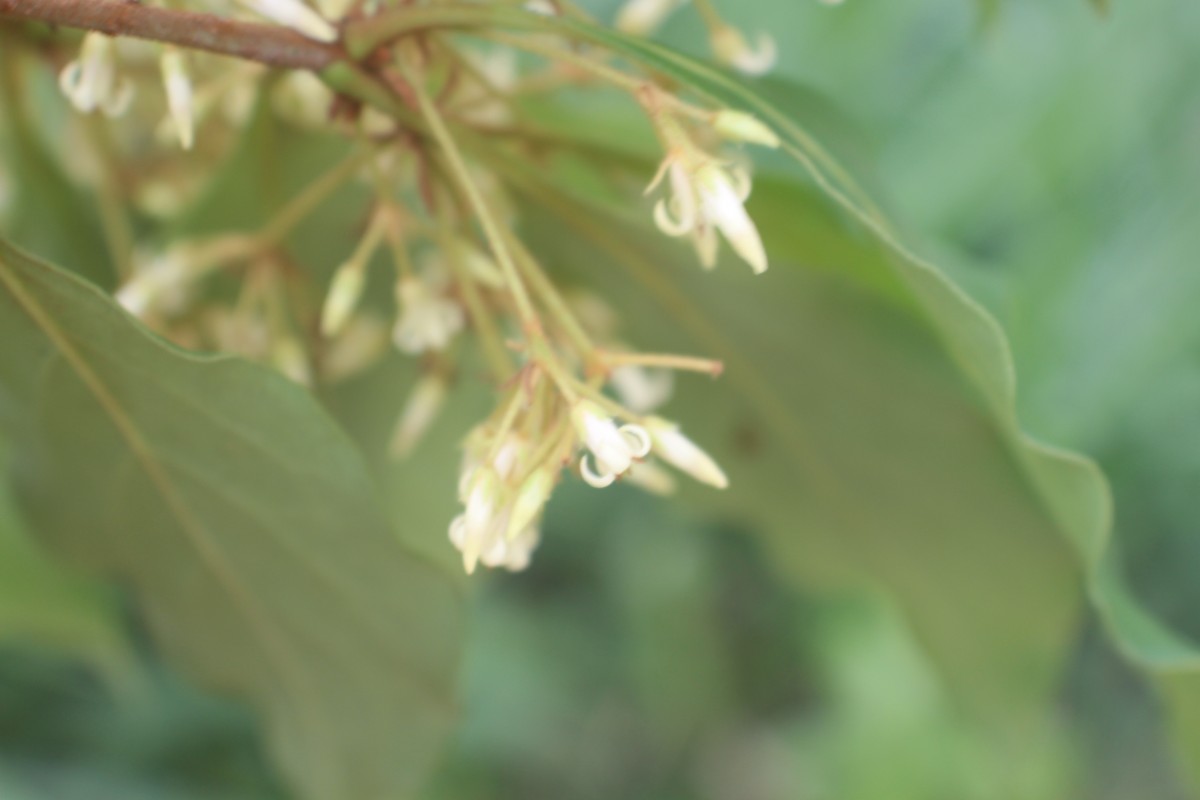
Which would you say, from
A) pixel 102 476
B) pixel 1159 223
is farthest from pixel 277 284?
pixel 1159 223

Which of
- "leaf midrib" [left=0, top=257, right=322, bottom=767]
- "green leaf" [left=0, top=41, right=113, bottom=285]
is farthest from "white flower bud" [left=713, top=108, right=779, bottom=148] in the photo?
"green leaf" [left=0, top=41, right=113, bottom=285]

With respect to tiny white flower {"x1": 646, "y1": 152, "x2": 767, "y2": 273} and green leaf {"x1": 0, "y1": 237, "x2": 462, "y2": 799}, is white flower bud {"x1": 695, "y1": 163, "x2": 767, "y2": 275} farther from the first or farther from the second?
green leaf {"x1": 0, "y1": 237, "x2": 462, "y2": 799}

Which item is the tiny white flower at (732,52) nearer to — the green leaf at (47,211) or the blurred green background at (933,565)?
the blurred green background at (933,565)

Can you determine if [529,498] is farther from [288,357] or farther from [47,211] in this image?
[47,211]

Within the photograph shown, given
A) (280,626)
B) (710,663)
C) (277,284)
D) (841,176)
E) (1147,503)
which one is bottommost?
(710,663)

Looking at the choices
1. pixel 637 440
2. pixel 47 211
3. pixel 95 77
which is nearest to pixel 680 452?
pixel 637 440

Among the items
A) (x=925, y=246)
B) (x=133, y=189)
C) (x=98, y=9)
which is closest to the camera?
(x=98, y=9)

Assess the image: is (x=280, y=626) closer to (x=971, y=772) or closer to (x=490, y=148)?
(x=490, y=148)
